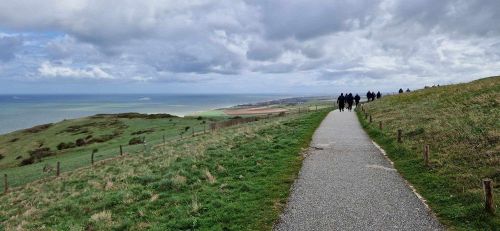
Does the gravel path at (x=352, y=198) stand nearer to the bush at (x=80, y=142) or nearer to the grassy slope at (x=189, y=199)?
the grassy slope at (x=189, y=199)

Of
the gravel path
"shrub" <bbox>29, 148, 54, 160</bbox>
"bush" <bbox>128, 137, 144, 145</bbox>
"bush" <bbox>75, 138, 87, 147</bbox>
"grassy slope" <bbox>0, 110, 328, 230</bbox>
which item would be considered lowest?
"shrub" <bbox>29, 148, 54, 160</bbox>

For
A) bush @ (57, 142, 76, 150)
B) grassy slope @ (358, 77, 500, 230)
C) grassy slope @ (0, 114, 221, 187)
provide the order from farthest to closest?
bush @ (57, 142, 76, 150), grassy slope @ (0, 114, 221, 187), grassy slope @ (358, 77, 500, 230)

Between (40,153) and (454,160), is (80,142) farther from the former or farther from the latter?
(454,160)

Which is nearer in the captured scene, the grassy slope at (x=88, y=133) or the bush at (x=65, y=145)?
the grassy slope at (x=88, y=133)

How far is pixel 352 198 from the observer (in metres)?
12.5

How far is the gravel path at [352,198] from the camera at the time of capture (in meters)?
10.3

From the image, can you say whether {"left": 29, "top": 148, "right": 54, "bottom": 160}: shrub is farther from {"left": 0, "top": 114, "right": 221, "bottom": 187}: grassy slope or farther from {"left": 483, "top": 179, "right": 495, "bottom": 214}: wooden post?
{"left": 483, "top": 179, "right": 495, "bottom": 214}: wooden post

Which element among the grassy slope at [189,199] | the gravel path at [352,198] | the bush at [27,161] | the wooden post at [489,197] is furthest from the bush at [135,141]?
the wooden post at [489,197]

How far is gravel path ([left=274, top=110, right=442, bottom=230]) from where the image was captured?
10.3 metres

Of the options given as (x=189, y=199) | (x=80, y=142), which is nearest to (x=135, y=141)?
(x=80, y=142)

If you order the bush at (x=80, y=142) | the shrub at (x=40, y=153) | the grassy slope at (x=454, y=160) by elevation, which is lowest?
the shrub at (x=40, y=153)

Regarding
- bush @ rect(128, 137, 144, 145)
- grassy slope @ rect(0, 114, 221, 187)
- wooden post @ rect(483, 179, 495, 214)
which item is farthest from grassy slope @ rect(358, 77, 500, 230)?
grassy slope @ rect(0, 114, 221, 187)

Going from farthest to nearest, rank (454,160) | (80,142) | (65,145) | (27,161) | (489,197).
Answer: (80,142), (65,145), (27,161), (454,160), (489,197)

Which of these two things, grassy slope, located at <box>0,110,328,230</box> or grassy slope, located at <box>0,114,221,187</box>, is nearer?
grassy slope, located at <box>0,110,328,230</box>
